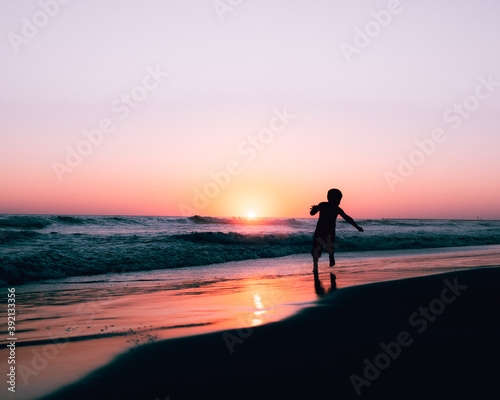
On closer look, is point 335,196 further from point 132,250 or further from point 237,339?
point 132,250

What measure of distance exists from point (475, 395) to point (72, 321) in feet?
15.8

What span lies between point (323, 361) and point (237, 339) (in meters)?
1.15

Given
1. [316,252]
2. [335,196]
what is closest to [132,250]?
[316,252]

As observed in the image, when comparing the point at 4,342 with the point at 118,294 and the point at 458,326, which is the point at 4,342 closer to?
the point at 118,294

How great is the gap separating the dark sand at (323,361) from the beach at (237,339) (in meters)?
0.01

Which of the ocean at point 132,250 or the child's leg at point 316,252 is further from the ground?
the ocean at point 132,250

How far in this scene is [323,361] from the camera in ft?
12.1

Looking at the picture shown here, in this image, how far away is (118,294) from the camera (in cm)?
867

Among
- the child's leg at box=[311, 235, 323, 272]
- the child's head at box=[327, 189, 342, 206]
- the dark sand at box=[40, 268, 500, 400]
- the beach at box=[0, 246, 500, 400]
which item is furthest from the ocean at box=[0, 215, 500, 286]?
the dark sand at box=[40, 268, 500, 400]

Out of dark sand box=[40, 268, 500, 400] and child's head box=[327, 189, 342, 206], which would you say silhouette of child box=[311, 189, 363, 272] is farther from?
dark sand box=[40, 268, 500, 400]

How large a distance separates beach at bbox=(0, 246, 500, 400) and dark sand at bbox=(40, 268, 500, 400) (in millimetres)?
10

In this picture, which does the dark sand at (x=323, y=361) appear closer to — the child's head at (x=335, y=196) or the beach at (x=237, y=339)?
the beach at (x=237, y=339)

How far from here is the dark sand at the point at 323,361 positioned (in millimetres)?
3137

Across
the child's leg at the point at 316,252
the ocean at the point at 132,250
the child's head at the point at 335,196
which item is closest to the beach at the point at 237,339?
the child's leg at the point at 316,252
